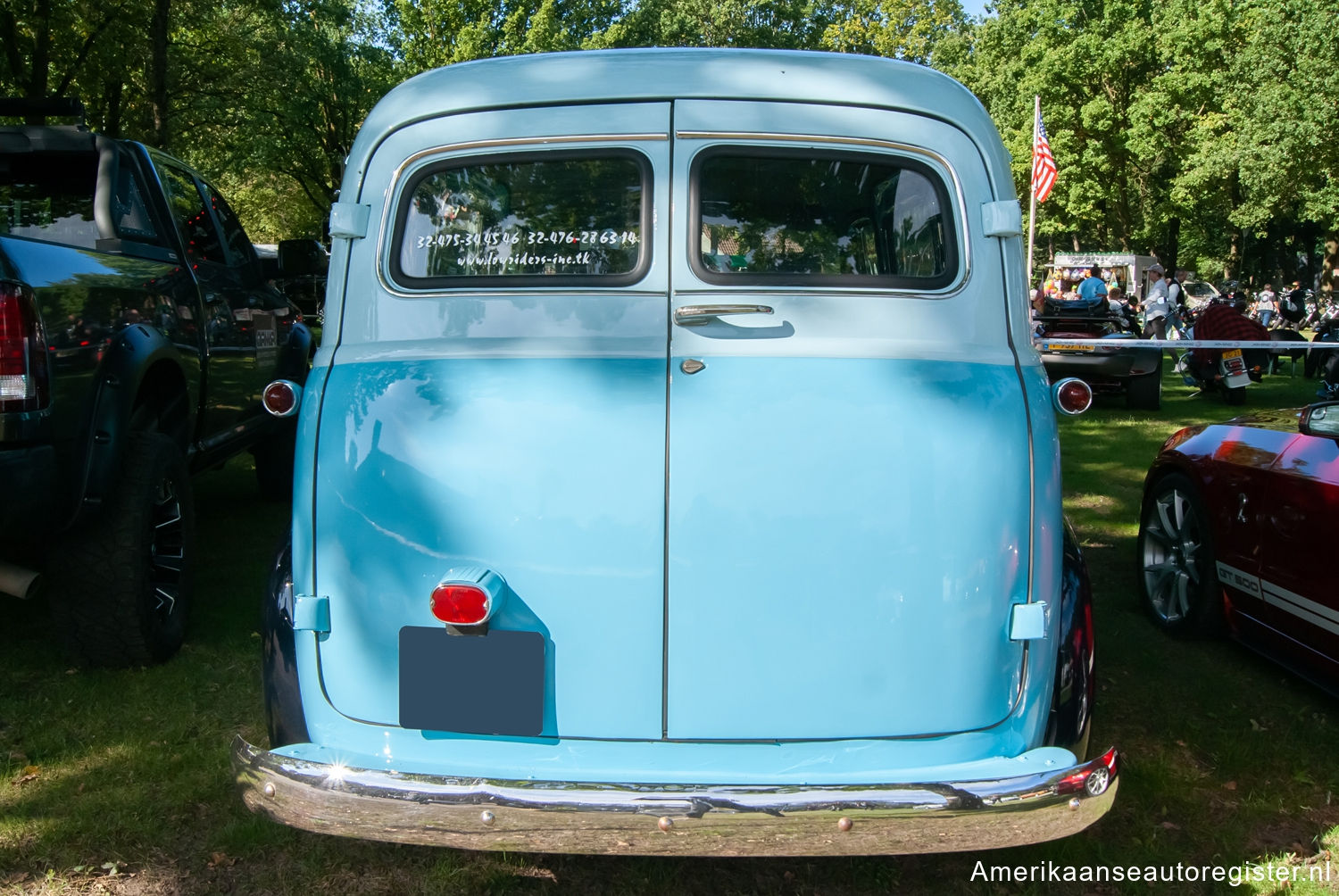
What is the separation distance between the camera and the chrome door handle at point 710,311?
2514 millimetres

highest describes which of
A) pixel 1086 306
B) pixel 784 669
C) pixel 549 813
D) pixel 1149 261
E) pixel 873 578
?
pixel 1149 261

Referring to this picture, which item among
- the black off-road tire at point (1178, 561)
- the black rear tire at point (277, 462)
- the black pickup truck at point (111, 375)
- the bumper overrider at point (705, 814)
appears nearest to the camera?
the bumper overrider at point (705, 814)

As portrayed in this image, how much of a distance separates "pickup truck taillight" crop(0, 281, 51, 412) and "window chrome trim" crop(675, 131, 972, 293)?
7.28ft

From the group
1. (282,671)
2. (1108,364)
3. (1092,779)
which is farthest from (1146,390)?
(282,671)

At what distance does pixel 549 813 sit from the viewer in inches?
84.4

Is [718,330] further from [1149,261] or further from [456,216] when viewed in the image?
[1149,261]

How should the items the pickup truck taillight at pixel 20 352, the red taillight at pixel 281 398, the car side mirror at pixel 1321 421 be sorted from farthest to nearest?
the car side mirror at pixel 1321 421 < the pickup truck taillight at pixel 20 352 < the red taillight at pixel 281 398

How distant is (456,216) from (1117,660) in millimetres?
3367

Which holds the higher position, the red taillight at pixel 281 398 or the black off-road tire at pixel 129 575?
the red taillight at pixel 281 398

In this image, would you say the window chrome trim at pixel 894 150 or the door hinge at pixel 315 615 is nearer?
the door hinge at pixel 315 615

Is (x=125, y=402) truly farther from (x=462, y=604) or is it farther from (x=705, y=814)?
(x=705, y=814)

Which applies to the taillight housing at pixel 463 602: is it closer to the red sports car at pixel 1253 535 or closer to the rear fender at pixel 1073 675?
the rear fender at pixel 1073 675

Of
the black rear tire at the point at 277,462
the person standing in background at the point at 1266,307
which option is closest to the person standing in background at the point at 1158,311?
the person standing in background at the point at 1266,307

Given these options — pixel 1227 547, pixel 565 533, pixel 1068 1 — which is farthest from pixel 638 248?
pixel 1068 1
